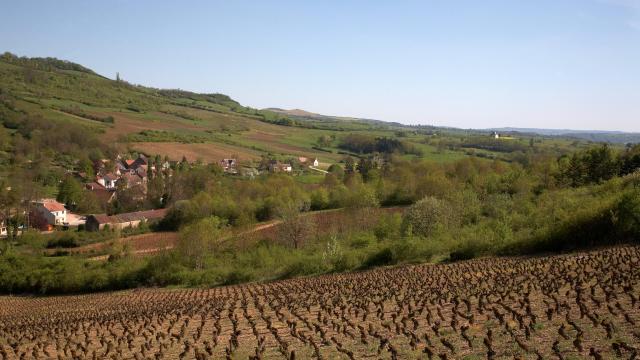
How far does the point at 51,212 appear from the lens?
285 feet

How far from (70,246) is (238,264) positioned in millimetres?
37489

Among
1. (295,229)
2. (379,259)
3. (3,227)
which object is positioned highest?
(379,259)

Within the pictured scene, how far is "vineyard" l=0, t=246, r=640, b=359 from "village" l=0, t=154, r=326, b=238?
53.0m

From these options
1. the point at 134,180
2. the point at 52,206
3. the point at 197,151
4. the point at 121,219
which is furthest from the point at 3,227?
the point at 197,151

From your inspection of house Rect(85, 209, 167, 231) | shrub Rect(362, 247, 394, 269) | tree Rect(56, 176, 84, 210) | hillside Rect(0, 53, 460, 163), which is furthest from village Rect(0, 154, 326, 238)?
shrub Rect(362, 247, 394, 269)

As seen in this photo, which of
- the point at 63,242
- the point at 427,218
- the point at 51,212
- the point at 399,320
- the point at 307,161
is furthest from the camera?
the point at 307,161

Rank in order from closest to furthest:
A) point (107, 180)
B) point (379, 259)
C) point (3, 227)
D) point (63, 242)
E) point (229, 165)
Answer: point (379, 259) < point (63, 242) < point (3, 227) < point (107, 180) < point (229, 165)

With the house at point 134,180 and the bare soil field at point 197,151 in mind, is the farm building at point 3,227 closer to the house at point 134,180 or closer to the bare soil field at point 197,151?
the house at point 134,180

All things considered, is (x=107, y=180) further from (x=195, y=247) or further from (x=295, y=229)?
(x=195, y=247)

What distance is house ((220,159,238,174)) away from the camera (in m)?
118

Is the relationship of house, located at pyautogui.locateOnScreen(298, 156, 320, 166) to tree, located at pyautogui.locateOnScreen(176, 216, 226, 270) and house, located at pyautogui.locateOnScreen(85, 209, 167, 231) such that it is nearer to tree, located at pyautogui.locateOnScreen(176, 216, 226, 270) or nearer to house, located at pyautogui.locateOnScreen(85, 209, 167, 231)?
house, located at pyautogui.locateOnScreen(85, 209, 167, 231)

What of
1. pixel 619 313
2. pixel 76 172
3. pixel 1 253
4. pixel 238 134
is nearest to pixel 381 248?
pixel 619 313

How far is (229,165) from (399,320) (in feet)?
347

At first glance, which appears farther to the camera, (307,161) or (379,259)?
(307,161)
